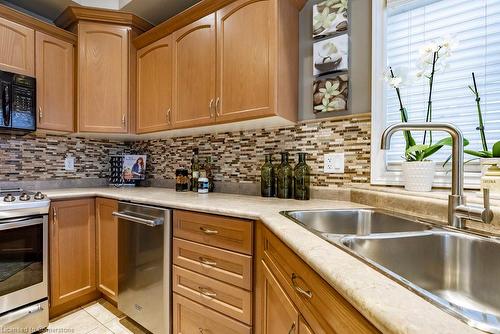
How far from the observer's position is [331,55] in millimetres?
1521

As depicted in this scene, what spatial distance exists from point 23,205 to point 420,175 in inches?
85.6

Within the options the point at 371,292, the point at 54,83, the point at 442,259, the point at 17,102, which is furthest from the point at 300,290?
the point at 54,83

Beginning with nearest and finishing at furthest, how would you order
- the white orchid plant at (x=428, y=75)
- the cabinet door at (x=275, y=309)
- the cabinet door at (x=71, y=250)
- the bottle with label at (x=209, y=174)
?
the cabinet door at (x=275, y=309)
the white orchid plant at (x=428, y=75)
the cabinet door at (x=71, y=250)
the bottle with label at (x=209, y=174)

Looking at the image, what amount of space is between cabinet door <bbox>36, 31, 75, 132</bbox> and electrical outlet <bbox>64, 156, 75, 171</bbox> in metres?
0.34

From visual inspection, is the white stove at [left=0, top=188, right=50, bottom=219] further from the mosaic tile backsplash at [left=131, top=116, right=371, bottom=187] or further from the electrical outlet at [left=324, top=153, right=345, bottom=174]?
the electrical outlet at [left=324, top=153, right=345, bottom=174]

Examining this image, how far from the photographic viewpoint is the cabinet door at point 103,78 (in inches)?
83.0

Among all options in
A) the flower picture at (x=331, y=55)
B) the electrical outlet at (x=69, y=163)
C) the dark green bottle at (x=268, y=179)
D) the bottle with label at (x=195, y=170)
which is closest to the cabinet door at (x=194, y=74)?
the bottle with label at (x=195, y=170)

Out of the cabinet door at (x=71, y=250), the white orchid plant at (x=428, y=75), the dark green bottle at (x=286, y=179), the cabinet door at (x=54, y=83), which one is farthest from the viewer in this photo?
the cabinet door at (x=54, y=83)

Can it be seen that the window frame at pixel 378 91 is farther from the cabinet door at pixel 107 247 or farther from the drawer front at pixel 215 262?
the cabinet door at pixel 107 247

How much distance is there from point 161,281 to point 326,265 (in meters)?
1.23

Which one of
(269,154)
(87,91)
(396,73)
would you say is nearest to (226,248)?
(269,154)

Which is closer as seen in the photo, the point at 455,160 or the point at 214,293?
the point at 455,160

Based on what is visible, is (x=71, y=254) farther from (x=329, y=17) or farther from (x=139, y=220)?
(x=329, y=17)

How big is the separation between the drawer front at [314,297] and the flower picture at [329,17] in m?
1.27
